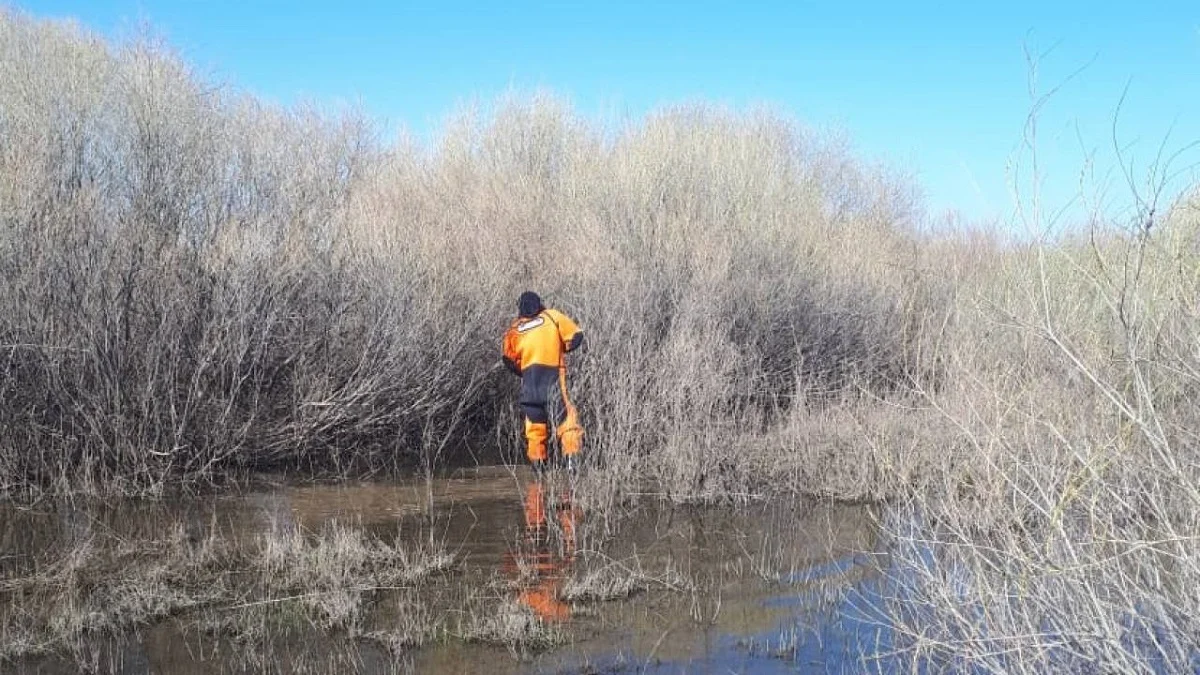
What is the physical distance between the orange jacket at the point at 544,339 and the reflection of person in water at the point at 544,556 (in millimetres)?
1274

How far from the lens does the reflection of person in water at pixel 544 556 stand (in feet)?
18.7

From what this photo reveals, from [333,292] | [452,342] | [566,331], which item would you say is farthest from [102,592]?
[452,342]

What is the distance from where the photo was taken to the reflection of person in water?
18.7ft

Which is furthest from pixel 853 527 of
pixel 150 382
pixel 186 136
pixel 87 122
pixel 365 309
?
pixel 87 122

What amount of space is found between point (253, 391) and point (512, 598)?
15.9ft

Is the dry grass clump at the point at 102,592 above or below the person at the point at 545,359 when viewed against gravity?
below

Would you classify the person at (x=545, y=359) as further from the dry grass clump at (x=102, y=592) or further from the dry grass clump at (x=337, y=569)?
the dry grass clump at (x=102, y=592)

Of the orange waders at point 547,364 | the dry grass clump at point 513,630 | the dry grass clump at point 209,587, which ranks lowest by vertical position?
the dry grass clump at point 513,630

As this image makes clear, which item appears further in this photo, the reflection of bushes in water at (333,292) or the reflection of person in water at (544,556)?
the reflection of bushes in water at (333,292)

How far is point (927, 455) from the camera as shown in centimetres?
602

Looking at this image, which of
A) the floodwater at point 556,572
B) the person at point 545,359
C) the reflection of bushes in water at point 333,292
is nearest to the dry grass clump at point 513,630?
the floodwater at point 556,572

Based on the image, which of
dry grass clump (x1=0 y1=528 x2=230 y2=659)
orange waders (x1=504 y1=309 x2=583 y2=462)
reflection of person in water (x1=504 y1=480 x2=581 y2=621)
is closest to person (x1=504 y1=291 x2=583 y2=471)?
orange waders (x1=504 y1=309 x2=583 y2=462)

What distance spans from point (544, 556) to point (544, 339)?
2715 mm

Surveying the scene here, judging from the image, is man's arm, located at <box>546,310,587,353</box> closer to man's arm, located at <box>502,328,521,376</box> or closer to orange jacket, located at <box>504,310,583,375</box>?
orange jacket, located at <box>504,310,583,375</box>
